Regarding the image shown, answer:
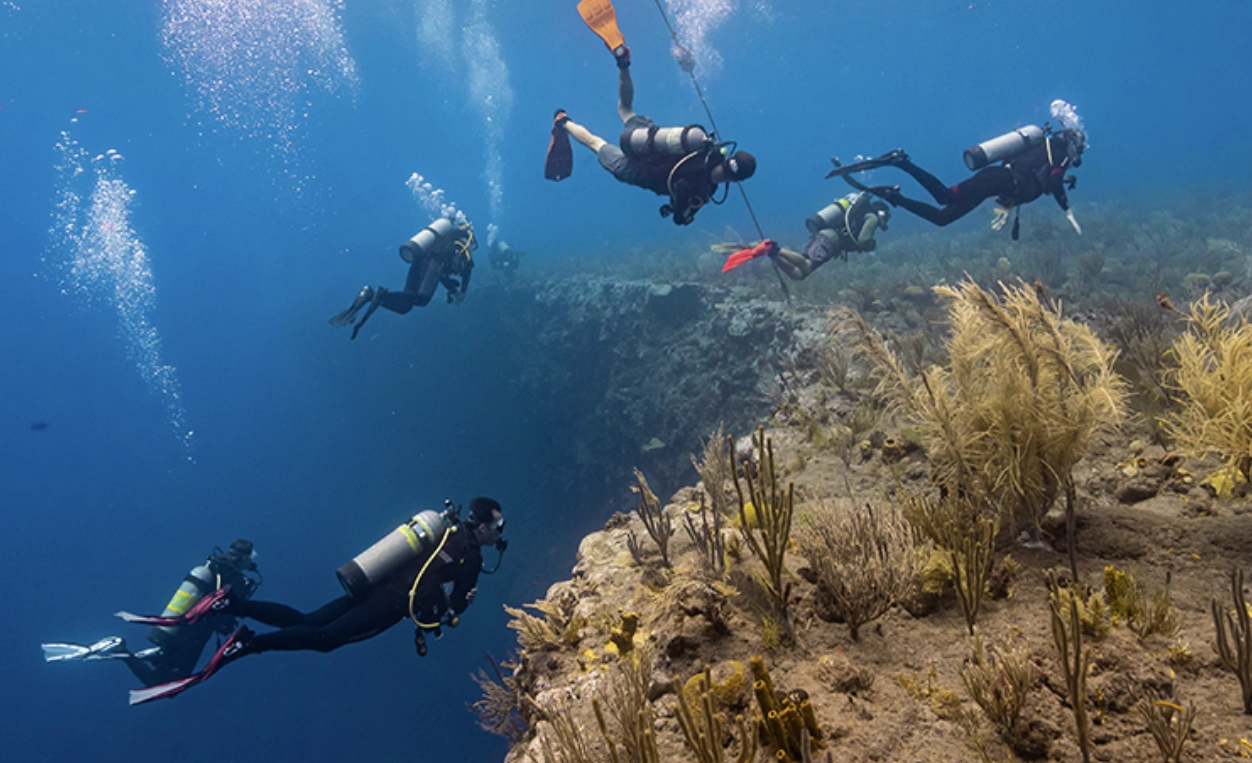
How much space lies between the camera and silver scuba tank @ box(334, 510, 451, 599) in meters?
5.38

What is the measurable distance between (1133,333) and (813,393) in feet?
11.4

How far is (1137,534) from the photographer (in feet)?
8.71

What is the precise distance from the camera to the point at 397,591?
5562 mm

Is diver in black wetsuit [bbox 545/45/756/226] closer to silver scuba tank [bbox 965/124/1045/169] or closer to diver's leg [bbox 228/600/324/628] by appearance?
silver scuba tank [bbox 965/124/1045/169]

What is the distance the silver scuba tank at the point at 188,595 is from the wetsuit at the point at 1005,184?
14475mm

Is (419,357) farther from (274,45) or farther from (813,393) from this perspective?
(274,45)

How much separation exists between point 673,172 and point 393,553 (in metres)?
5.95

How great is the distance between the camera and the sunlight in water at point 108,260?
192 ft

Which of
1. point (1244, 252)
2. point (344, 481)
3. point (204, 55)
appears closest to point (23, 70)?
point (204, 55)

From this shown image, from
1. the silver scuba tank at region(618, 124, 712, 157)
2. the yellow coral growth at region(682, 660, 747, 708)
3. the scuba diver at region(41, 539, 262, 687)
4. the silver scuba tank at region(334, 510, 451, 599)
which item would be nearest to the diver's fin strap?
the silver scuba tank at region(334, 510, 451, 599)

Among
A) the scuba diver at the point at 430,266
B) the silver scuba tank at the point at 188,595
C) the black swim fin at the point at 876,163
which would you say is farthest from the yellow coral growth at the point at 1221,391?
the silver scuba tank at the point at 188,595

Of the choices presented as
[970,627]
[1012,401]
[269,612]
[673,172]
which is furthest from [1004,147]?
[269,612]

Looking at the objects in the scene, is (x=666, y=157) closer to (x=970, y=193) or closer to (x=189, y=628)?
(x=970, y=193)

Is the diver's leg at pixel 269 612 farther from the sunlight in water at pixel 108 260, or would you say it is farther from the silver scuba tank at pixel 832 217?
the sunlight in water at pixel 108 260
